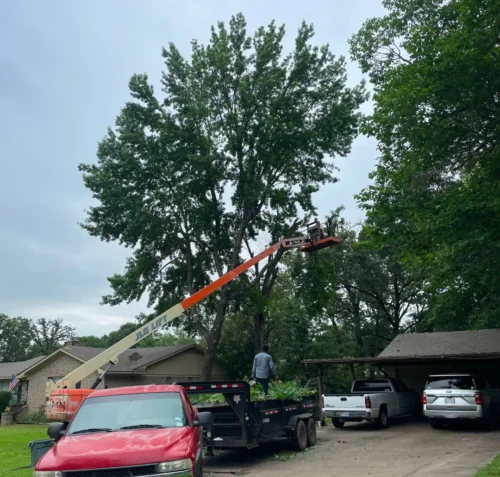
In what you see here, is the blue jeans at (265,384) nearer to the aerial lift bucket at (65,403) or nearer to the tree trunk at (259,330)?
the aerial lift bucket at (65,403)

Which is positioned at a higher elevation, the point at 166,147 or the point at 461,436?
the point at 166,147

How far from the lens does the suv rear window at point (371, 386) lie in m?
20.9

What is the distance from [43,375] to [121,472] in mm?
33569

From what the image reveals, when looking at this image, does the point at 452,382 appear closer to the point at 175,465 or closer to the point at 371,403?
Result: the point at 371,403

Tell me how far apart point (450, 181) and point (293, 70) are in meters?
14.6

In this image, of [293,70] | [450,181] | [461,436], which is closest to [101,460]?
[461,436]

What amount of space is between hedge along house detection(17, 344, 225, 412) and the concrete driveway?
19.3 metres

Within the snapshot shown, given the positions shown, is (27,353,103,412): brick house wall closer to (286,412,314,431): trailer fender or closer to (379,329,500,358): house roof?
(379,329,500,358): house roof

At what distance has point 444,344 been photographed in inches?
1007

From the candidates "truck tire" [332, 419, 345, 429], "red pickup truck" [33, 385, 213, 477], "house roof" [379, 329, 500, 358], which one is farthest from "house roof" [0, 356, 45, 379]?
"red pickup truck" [33, 385, 213, 477]

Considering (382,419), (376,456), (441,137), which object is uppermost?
(441,137)

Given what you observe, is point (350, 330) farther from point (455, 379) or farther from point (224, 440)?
point (224, 440)

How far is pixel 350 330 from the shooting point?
4147 cm

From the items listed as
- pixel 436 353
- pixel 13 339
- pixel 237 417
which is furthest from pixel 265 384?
pixel 13 339
